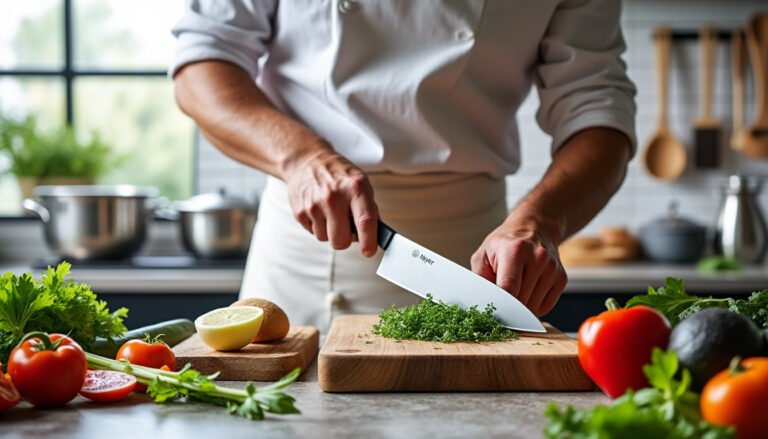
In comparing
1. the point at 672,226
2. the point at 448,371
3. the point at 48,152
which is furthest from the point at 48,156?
the point at 448,371

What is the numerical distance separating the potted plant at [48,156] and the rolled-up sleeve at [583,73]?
6.92ft

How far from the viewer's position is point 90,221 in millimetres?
2873

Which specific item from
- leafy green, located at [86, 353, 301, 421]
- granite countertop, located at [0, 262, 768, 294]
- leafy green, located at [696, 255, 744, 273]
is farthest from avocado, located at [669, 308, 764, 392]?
leafy green, located at [696, 255, 744, 273]

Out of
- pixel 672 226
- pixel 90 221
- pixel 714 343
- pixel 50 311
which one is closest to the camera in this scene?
pixel 714 343

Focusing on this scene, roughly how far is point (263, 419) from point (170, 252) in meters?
2.65

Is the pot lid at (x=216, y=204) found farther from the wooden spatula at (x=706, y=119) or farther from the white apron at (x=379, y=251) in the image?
the wooden spatula at (x=706, y=119)

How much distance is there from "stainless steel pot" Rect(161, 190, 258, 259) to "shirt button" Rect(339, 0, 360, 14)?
135cm

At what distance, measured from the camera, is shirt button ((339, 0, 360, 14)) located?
1644mm

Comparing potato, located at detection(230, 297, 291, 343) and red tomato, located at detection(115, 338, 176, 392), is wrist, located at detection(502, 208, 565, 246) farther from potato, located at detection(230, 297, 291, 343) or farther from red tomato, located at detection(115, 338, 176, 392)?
red tomato, located at detection(115, 338, 176, 392)

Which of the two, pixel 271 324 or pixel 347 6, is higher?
pixel 347 6

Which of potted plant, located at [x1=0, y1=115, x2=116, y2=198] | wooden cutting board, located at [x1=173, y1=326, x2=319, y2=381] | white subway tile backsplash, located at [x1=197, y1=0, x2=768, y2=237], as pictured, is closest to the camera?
wooden cutting board, located at [x1=173, y1=326, x2=319, y2=381]

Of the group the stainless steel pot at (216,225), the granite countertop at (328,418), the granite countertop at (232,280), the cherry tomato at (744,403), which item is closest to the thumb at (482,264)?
the granite countertop at (328,418)

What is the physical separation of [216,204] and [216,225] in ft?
0.22

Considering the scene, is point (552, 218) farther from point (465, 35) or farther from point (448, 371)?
point (448, 371)
